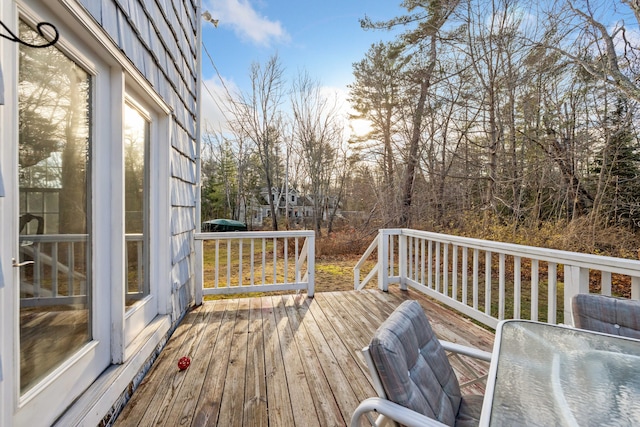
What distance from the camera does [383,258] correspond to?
400cm

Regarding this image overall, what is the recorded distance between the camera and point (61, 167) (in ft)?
4.32

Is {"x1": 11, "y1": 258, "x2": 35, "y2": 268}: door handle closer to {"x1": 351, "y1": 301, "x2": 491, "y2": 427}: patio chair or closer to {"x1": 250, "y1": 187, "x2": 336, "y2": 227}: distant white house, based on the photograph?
{"x1": 351, "y1": 301, "x2": 491, "y2": 427}: patio chair

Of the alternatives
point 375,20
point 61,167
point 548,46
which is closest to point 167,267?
point 61,167

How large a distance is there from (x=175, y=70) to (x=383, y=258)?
324 cm

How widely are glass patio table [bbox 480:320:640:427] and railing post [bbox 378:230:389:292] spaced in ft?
8.90

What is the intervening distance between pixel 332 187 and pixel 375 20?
5843 mm

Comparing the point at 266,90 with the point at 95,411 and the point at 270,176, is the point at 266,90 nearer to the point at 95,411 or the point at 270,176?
the point at 270,176

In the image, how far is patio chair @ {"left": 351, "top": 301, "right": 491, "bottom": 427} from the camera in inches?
35.0

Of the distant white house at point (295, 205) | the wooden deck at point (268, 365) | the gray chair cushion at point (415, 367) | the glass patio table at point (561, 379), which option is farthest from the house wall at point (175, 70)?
the distant white house at point (295, 205)

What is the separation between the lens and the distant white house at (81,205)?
3.46ft

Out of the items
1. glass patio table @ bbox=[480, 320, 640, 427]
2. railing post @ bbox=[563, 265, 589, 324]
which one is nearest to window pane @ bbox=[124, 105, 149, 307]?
glass patio table @ bbox=[480, 320, 640, 427]

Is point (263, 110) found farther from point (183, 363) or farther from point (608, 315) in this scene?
point (608, 315)

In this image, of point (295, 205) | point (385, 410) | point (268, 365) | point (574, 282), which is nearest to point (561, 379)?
point (385, 410)

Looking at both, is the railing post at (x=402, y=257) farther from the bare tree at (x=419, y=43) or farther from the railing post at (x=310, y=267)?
the bare tree at (x=419, y=43)
